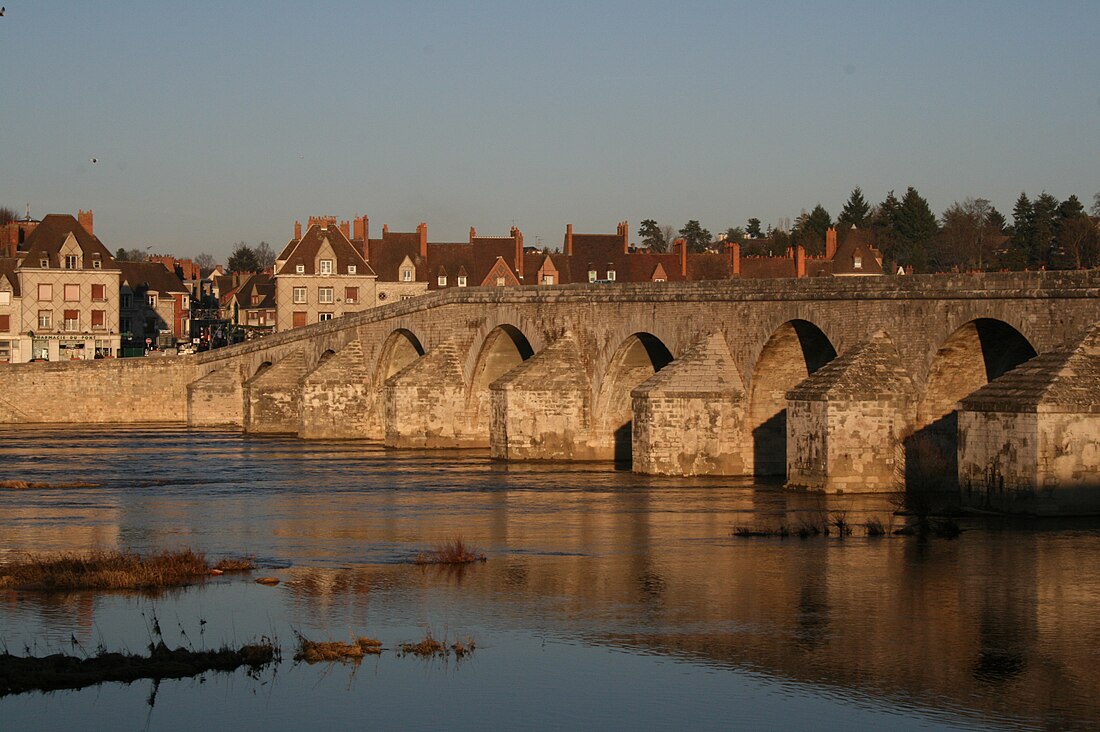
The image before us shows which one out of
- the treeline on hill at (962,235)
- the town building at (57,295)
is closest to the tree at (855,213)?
the treeline on hill at (962,235)

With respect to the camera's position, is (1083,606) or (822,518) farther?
→ (822,518)

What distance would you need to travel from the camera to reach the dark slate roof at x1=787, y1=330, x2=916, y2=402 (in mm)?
29625

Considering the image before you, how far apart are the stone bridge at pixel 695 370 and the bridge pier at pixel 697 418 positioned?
31mm

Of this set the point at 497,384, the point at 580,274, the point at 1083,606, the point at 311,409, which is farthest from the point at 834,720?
the point at 580,274

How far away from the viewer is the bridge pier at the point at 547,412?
133ft

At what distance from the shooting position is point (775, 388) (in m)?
34.8

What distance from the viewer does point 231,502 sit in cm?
3166

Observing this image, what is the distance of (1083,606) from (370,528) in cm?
1242

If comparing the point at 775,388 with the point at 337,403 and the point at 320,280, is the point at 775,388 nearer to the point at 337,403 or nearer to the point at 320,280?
the point at 337,403

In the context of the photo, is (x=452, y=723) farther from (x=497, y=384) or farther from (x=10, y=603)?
(x=497, y=384)

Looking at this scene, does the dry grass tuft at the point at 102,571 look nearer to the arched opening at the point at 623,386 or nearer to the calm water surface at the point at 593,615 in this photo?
the calm water surface at the point at 593,615

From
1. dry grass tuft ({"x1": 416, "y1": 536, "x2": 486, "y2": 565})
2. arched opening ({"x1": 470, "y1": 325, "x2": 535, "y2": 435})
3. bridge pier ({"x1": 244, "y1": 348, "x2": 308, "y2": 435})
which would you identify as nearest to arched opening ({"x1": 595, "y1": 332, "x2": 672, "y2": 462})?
Answer: arched opening ({"x1": 470, "y1": 325, "x2": 535, "y2": 435})

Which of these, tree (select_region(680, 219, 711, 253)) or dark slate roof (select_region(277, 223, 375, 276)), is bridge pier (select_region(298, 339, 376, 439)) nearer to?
dark slate roof (select_region(277, 223, 375, 276))

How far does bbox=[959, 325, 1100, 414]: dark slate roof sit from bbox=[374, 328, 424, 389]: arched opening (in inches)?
1077
